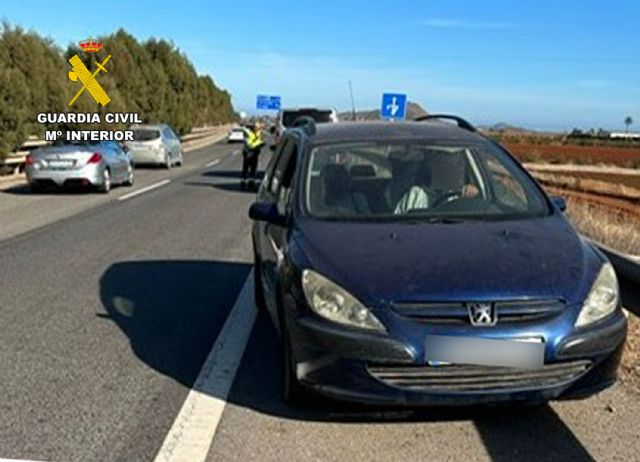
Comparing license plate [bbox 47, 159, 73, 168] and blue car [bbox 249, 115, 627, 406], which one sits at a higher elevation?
blue car [bbox 249, 115, 627, 406]

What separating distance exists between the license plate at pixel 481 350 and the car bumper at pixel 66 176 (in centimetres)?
1532

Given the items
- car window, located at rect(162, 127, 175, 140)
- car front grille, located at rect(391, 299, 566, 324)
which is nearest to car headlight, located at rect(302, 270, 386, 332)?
car front grille, located at rect(391, 299, 566, 324)

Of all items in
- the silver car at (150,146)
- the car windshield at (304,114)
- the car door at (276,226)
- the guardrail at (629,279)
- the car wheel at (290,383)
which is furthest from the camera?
the silver car at (150,146)

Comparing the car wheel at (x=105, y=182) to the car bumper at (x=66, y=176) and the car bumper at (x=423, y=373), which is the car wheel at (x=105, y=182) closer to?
the car bumper at (x=66, y=176)

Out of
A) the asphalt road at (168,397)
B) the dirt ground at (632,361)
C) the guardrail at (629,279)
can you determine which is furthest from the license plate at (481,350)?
the guardrail at (629,279)

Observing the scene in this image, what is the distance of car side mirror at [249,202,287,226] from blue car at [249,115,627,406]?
0.30 ft

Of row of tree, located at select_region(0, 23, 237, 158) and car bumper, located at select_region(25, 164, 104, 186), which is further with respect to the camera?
row of tree, located at select_region(0, 23, 237, 158)

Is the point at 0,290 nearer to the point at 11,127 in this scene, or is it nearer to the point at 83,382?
the point at 83,382

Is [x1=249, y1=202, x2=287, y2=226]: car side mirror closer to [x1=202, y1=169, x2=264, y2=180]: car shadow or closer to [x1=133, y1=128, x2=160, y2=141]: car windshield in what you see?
[x1=202, y1=169, x2=264, y2=180]: car shadow

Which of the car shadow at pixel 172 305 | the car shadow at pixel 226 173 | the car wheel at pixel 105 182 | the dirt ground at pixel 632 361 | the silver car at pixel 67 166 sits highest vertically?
the dirt ground at pixel 632 361

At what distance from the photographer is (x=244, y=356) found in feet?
17.3

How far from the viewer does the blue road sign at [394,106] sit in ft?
77.3

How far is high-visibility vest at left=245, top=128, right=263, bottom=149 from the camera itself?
19.5 meters

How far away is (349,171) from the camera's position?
5.15 meters
